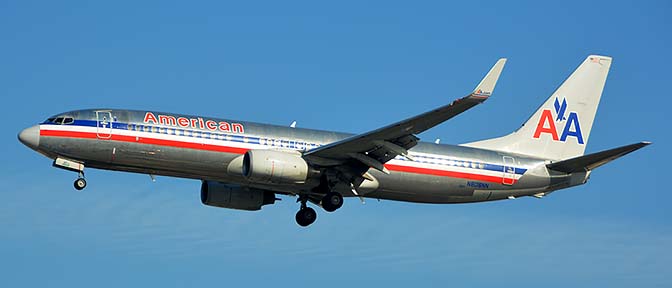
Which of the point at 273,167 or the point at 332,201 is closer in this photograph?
the point at 273,167

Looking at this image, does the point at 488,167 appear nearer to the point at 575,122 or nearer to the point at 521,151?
the point at 521,151

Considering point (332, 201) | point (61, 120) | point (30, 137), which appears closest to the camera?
point (30, 137)

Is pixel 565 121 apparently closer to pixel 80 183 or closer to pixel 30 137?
pixel 80 183

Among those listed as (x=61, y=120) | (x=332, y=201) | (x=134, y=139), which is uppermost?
(x=61, y=120)

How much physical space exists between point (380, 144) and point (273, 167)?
4240 millimetres

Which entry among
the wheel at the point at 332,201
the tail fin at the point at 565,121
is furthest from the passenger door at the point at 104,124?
the tail fin at the point at 565,121

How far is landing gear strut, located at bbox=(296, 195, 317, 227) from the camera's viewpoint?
164 feet

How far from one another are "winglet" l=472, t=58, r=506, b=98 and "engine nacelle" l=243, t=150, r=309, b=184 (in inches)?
352

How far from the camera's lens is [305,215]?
49969 mm

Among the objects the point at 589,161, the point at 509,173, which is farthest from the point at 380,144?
the point at 589,161

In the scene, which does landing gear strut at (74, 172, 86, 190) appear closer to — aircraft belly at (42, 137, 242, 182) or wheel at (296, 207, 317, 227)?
aircraft belly at (42, 137, 242, 182)

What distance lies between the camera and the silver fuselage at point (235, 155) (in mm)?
44750

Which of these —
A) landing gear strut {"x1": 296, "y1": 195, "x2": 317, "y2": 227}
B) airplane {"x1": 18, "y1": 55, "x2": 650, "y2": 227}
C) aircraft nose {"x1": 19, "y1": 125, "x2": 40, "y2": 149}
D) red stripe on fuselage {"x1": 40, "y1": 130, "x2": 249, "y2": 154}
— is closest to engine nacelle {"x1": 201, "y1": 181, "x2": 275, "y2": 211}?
airplane {"x1": 18, "y1": 55, "x2": 650, "y2": 227}

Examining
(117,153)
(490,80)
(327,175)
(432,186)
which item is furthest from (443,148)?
(117,153)
